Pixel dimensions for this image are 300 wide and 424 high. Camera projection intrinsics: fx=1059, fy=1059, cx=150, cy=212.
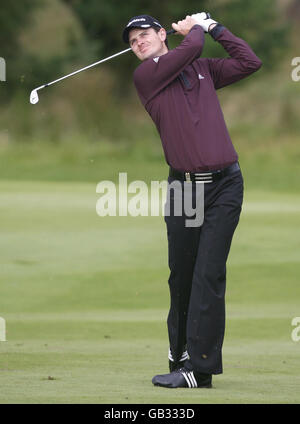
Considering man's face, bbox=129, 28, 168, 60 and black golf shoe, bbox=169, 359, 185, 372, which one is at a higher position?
man's face, bbox=129, 28, 168, 60

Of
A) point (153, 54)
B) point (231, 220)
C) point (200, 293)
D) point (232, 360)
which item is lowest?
point (232, 360)

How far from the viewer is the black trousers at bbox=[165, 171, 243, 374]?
4.70m

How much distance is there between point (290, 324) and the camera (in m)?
7.40

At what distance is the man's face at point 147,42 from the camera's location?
15.8ft

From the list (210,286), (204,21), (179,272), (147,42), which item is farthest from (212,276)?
(204,21)

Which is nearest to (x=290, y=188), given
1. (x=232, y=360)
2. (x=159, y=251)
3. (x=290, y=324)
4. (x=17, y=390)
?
(x=159, y=251)

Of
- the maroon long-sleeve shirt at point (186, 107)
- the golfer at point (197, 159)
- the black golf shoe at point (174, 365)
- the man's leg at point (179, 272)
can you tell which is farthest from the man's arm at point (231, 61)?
the black golf shoe at point (174, 365)

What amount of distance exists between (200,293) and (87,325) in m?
2.78

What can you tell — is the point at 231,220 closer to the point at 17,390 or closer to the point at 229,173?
the point at 229,173

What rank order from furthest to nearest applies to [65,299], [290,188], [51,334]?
[290,188] < [65,299] < [51,334]

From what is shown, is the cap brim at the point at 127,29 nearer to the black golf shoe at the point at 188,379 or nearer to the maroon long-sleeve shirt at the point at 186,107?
the maroon long-sleeve shirt at the point at 186,107

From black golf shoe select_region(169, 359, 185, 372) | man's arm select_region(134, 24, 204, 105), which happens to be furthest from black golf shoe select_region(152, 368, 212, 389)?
man's arm select_region(134, 24, 204, 105)

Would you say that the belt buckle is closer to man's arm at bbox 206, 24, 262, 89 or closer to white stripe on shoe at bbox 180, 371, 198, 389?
man's arm at bbox 206, 24, 262, 89
